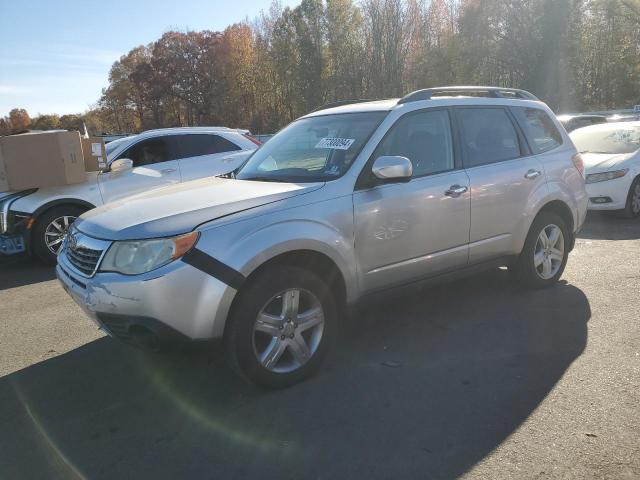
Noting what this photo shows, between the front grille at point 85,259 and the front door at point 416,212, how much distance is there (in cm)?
167

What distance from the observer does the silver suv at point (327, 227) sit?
3.04 meters

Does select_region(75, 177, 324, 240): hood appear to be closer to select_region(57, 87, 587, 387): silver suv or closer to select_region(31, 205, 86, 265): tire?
select_region(57, 87, 587, 387): silver suv

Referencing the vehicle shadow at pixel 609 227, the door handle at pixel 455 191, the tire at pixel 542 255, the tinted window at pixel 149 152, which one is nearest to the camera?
the door handle at pixel 455 191

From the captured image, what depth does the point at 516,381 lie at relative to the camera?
3410mm

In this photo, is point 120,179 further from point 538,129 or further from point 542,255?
point 542,255

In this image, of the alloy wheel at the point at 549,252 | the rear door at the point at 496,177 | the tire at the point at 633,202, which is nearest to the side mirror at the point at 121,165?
the rear door at the point at 496,177

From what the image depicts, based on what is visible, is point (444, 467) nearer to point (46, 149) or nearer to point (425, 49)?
point (46, 149)

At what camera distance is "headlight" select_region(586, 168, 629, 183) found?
27.5 ft

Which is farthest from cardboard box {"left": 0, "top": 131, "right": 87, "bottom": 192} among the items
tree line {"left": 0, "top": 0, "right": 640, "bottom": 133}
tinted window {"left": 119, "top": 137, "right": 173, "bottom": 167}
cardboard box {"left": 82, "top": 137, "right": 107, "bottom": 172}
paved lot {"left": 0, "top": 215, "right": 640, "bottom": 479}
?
tree line {"left": 0, "top": 0, "right": 640, "bottom": 133}

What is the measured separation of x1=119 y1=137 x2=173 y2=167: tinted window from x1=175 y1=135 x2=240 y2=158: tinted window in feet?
0.70

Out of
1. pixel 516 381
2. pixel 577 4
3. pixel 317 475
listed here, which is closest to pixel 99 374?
pixel 317 475

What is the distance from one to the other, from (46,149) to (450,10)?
142 feet

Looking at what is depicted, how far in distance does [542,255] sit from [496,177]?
1092 millimetres

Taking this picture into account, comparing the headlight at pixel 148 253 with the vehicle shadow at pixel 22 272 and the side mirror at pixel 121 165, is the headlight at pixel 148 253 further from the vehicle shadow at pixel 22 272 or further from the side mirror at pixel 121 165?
the side mirror at pixel 121 165
